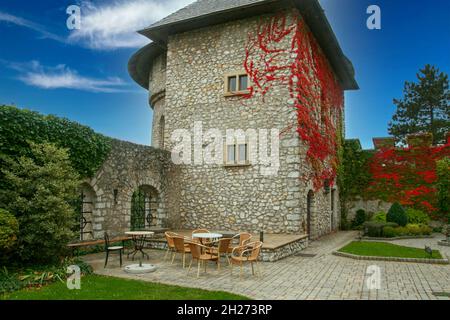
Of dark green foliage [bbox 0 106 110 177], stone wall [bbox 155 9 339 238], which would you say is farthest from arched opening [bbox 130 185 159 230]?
dark green foliage [bbox 0 106 110 177]

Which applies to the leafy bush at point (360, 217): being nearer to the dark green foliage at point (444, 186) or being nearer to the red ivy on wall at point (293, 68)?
the dark green foliage at point (444, 186)

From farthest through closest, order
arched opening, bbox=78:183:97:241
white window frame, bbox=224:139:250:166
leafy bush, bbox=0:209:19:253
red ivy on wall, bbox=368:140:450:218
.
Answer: red ivy on wall, bbox=368:140:450:218 < white window frame, bbox=224:139:250:166 < arched opening, bbox=78:183:97:241 < leafy bush, bbox=0:209:19:253

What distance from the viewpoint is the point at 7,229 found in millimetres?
6410

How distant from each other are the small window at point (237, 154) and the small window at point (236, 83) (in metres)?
2.05

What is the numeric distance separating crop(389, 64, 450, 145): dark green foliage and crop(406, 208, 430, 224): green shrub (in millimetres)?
12774

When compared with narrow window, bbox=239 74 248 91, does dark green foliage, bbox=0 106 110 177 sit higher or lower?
lower

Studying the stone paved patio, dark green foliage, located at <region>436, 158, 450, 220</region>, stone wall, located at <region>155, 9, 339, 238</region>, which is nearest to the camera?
the stone paved patio

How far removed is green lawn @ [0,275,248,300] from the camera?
5512 mm

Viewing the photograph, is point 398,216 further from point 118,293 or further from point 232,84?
point 118,293

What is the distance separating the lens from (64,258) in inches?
321

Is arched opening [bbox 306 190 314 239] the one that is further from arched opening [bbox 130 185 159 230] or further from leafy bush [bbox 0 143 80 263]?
leafy bush [bbox 0 143 80 263]

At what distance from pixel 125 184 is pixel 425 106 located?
2736cm

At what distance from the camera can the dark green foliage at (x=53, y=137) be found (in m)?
7.73

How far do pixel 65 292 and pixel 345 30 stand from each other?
1532cm
